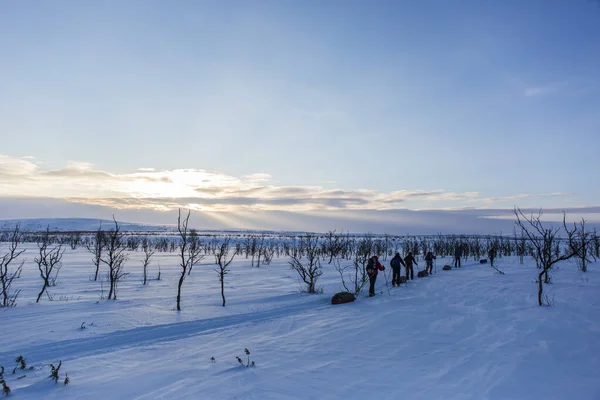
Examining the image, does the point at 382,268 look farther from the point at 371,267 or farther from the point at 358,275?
the point at 358,275

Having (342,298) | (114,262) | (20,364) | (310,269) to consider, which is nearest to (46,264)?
(114,262)

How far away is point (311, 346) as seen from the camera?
6.10 m

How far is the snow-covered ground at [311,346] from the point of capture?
4352 millimetres

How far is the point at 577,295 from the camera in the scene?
33.0 ft

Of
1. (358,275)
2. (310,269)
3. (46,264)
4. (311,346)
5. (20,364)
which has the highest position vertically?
(46,264)

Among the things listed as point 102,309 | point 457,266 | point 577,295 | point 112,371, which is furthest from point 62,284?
point 457,266

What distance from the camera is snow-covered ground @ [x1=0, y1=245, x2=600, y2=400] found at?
14.3 feet

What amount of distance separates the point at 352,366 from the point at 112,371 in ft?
12.1

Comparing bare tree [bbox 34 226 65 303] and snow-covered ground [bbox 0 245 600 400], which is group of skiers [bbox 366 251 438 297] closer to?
snow-covered ground [bbox 0 245 600 400]

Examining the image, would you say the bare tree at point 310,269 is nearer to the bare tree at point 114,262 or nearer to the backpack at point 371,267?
the backpack at point 371,267

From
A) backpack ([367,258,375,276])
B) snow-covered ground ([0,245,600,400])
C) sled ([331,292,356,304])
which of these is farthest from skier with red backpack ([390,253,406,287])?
sled ([331,292,356,304])

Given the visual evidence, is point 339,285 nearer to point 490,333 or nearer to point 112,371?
point 490,333

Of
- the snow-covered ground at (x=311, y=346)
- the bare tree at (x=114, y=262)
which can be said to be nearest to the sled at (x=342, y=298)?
the snow-covered ground at (x=311, y=346)

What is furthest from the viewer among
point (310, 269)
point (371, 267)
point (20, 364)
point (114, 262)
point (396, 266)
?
point (396, 266)
